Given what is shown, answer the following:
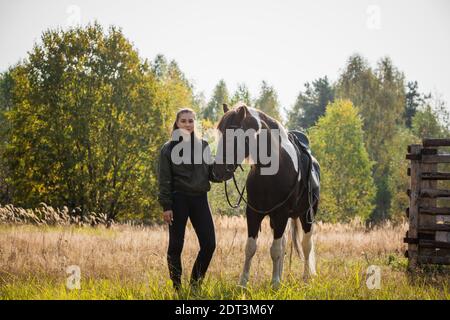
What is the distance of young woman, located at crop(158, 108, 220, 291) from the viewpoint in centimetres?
486

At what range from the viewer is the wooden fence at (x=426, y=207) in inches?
288

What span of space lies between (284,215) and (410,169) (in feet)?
11.3

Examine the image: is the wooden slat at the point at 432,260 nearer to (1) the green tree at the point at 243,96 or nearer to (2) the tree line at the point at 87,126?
(2) the tree line at the point at 87,126

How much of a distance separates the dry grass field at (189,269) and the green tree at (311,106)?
3382cm

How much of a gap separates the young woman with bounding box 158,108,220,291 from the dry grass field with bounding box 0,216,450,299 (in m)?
0.31

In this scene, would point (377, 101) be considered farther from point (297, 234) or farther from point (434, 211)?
point (297, 234)

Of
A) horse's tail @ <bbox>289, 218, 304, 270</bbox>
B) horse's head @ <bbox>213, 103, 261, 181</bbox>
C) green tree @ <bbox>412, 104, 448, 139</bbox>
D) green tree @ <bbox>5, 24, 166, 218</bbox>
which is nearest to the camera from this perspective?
horse's head @ <bbox>213, 103, 261, 181</bbox>

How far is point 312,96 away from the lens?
50.1 meters

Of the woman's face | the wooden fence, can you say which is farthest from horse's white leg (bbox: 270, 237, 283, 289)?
the wooden fence

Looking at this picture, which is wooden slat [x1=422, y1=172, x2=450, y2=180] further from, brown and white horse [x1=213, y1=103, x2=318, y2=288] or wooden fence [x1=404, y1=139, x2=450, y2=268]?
brown and white horse [x1=213, y1=103, x2=318, y2=288]

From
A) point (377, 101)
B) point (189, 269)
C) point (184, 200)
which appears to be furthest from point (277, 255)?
point (377, 101)

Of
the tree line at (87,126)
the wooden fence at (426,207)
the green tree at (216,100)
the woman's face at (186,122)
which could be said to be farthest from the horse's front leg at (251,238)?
the green tree at (216,100)
